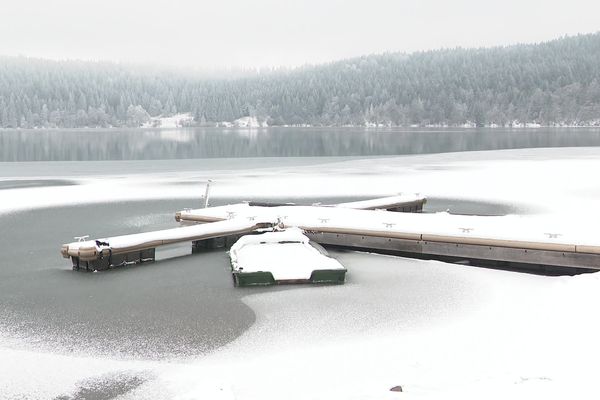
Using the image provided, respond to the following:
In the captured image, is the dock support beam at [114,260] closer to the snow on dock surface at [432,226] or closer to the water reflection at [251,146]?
the snow on dock surface at [432,226]

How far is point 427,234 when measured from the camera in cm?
1652

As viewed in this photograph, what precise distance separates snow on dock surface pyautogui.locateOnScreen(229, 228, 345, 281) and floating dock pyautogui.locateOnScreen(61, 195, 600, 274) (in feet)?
3.84

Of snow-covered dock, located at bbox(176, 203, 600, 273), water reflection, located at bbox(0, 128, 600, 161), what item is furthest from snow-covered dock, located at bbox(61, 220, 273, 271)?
water reflection, located at bbox(0, 128, 600, 161)

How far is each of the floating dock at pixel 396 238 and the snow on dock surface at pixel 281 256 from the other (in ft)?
3.84

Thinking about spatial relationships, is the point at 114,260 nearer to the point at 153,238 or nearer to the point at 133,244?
the point at 133,244

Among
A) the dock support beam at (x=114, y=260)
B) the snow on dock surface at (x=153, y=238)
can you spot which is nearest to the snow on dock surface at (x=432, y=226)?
the snow on dock surface at (x=153, y=238)

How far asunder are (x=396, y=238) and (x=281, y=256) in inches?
132

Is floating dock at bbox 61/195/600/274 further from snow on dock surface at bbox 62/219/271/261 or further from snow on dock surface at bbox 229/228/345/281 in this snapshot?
snow on dock surface at bbox 229/228/345/281

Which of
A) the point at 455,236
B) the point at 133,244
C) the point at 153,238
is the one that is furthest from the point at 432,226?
the point at 133,244

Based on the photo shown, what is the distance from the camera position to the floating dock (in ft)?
49.5

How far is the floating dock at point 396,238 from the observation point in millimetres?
15078

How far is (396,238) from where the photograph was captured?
16.9 metres

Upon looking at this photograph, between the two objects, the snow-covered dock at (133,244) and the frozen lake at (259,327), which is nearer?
the frozen lake at (259,327)

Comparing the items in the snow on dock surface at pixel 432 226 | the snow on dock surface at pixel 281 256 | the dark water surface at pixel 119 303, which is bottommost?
the dark water surface at pixel 119 303
